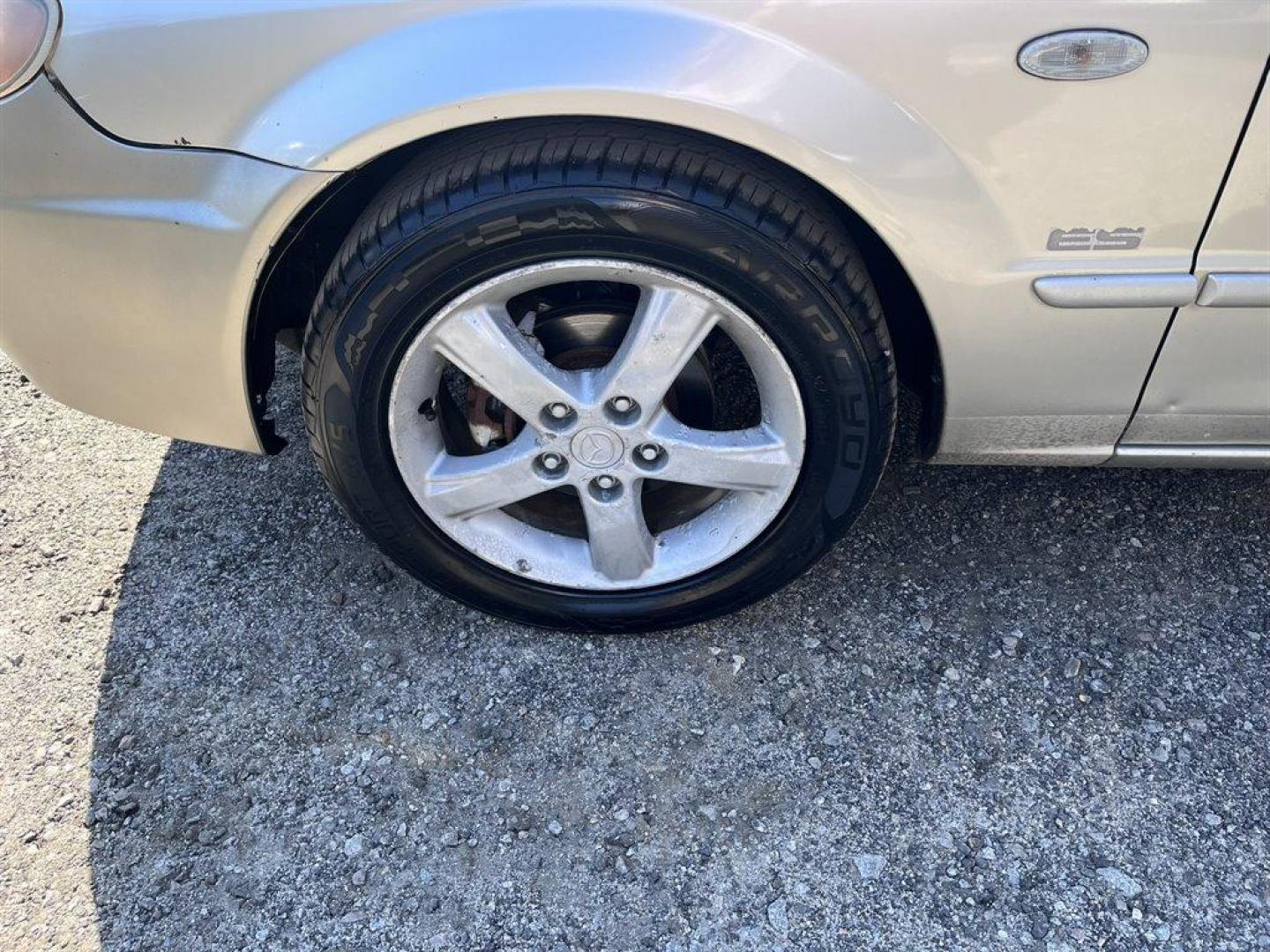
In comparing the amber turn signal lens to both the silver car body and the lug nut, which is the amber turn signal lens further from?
the lug nut

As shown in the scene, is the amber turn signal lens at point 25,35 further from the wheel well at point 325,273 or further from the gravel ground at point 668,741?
the gravel ground at point 668,741

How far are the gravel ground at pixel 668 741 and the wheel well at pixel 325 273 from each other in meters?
0.43

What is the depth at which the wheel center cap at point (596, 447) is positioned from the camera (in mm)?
1849

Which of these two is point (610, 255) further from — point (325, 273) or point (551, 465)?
point (325, 273)

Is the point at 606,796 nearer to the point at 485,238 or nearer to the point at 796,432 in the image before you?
the point at 796,432

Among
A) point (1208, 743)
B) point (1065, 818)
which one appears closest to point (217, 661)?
point (1065, 818)

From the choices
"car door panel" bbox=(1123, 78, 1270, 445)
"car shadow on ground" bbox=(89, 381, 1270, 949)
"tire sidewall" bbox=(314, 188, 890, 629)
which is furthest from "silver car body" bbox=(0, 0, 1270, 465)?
"car shadow on ground" bbox=(89, 381, 1270, 949)

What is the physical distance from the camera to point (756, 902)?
168 centimetres

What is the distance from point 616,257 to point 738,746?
906 millimetres

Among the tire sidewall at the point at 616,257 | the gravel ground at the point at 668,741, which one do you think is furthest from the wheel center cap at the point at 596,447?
the gravel ground at the point at 668,741

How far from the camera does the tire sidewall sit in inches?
63.4

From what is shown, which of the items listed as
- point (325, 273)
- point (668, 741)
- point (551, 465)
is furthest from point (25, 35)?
point (668, 741)

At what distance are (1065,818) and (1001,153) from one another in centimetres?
110

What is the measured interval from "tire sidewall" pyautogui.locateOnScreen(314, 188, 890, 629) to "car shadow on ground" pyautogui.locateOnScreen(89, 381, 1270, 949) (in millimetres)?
137
